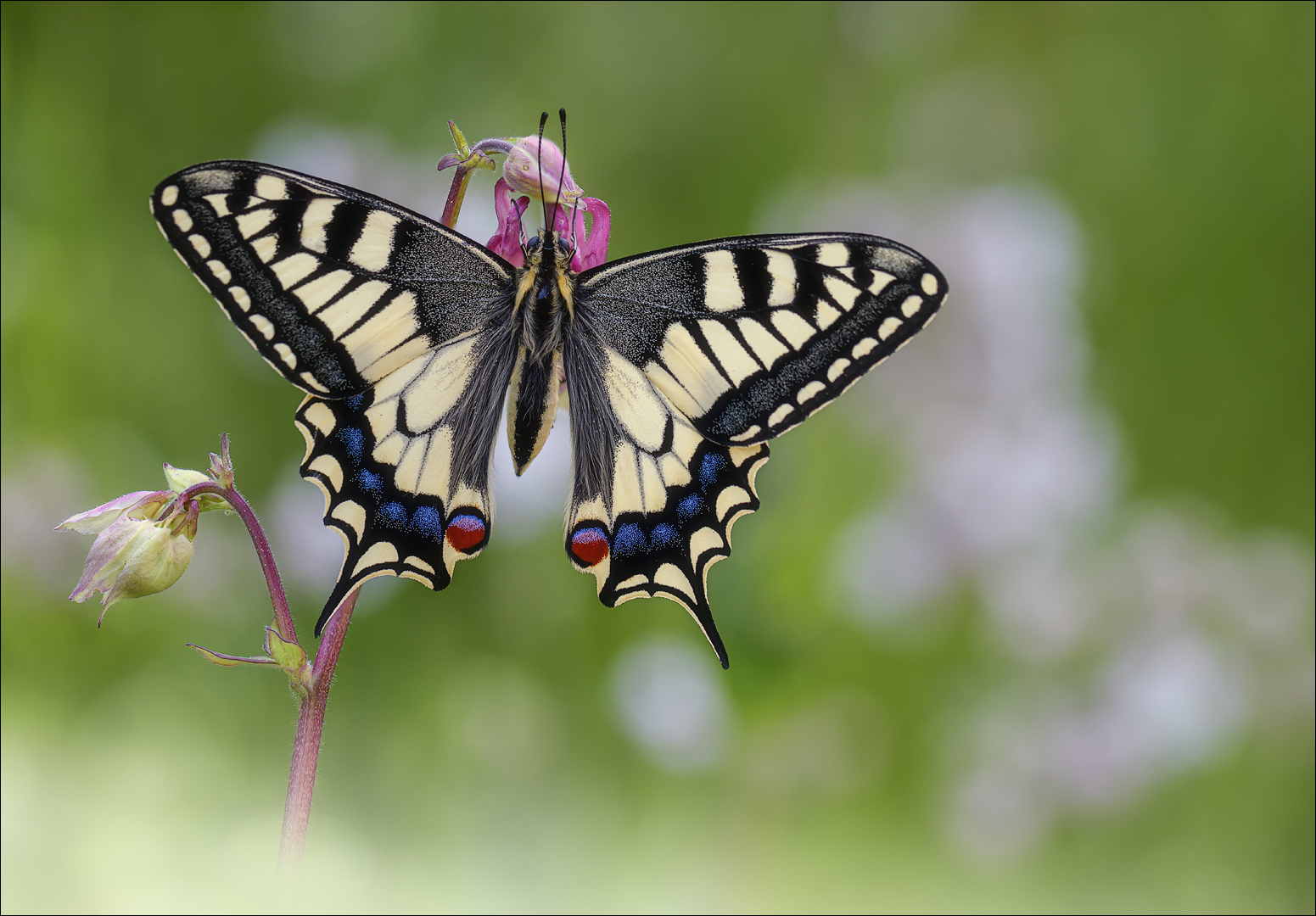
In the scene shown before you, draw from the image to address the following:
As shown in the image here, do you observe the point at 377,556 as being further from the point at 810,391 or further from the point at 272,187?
the point at 810,391

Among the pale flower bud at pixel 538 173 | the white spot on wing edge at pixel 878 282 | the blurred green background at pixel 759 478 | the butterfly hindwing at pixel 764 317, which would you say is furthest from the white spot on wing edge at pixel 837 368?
the blurred green background at pixel 759 478

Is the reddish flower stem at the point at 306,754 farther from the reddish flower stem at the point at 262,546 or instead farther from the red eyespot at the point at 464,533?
the red eyespot at the point at 464,533

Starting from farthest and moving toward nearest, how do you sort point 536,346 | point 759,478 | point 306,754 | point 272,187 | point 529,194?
point 759,478
point 536,346
point 529,194
point 272,187
point 306,754

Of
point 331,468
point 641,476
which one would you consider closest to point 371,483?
point 331,468

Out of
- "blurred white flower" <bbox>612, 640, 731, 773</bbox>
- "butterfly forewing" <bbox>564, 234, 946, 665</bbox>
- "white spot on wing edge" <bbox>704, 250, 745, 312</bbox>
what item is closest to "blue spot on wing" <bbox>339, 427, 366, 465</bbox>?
"butterfly forewing" <bbox>564, 234, 946, 665</bbox>

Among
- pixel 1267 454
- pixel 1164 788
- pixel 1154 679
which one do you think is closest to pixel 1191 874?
pixel 1164 788

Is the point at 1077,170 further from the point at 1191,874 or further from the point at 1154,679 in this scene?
the point at 1191,874

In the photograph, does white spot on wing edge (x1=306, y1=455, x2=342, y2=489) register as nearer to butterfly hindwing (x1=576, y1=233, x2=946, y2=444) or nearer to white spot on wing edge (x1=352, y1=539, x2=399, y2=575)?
white spot on wing edge (x1=352, y1=539, x2=399, y2=575)
